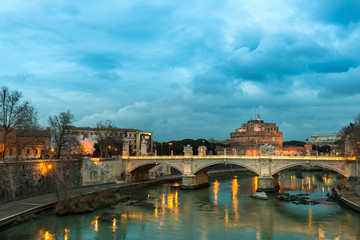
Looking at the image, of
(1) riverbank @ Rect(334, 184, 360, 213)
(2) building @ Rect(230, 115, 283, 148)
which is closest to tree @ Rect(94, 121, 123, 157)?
(1) riverbank @ Rect(334, 184, 360, 213)

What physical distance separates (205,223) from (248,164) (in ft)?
64.9

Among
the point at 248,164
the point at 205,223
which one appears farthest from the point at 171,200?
the point at 248,164

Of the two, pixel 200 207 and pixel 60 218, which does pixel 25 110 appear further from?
pixel 200 207

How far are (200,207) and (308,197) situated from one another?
15065 mm

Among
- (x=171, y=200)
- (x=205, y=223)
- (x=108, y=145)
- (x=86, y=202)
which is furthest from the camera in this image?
(x=108, y=145)

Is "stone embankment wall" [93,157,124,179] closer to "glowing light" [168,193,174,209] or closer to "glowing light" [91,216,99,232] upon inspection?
"glowing light" [168,193,174,209]

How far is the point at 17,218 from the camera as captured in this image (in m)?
23.5

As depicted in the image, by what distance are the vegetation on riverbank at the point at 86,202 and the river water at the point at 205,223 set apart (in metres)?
0.70

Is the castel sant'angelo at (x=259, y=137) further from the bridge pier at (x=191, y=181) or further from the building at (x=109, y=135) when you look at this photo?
the bridge pier at (x=191, y=181)

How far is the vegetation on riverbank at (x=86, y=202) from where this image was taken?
92.3 feet

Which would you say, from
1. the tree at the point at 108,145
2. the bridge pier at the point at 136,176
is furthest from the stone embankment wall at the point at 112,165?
the tree at the point at 108,145

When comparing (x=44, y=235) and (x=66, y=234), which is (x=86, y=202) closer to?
(x=66, y=234)

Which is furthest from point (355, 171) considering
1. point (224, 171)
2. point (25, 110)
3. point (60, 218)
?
point (224, 171)

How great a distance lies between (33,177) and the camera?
110ft
